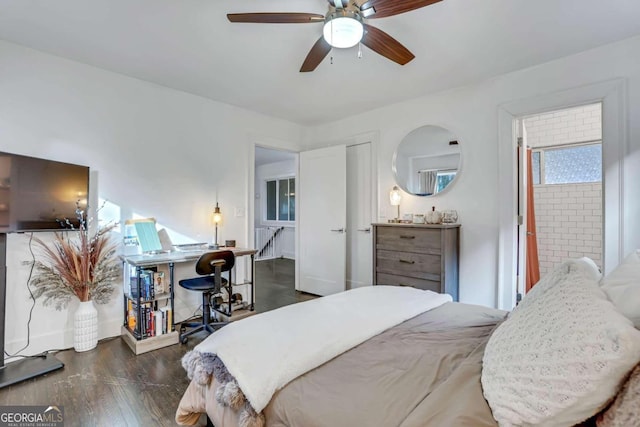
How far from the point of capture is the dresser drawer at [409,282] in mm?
2974

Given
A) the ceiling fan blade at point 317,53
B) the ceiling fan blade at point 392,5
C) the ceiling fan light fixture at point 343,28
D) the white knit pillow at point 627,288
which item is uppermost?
the ceiling fan blade at point 317,53

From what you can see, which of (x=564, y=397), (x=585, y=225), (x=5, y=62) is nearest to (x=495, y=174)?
(x=585, y=225)

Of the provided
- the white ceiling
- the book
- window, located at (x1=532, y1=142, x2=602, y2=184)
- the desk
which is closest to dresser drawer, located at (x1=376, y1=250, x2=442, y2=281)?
the white ceiling

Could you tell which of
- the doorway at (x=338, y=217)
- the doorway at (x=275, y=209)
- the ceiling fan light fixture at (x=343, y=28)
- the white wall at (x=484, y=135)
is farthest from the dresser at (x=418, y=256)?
the doorway at (x=275, y=209)

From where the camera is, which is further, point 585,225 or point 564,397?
point 585,225

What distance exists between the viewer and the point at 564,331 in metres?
0.76

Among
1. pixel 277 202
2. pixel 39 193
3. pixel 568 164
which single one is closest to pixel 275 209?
pixel 277 202

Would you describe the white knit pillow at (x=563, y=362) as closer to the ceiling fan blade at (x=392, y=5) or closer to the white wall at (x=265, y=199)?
the ceiling fan blade at (x=392, y=5)

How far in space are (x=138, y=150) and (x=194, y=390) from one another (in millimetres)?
2567

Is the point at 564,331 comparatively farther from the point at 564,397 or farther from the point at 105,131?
the point at 105,131

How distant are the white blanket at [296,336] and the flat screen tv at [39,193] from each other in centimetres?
186

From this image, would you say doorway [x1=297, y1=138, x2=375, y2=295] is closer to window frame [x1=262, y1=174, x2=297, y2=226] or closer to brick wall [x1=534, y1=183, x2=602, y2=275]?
brick wall [x1=534, y1=183, x2=602, y2=275]

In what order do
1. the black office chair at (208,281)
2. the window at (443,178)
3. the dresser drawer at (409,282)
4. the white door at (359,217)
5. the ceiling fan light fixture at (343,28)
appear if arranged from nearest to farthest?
the ceiling fan light fixture at (343,28), the black office chair at (208,281), the dresser drawer at (409,282), the window at (443,178), the white door at (359,217)

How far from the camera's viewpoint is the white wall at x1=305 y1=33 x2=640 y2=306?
2.44 metres
